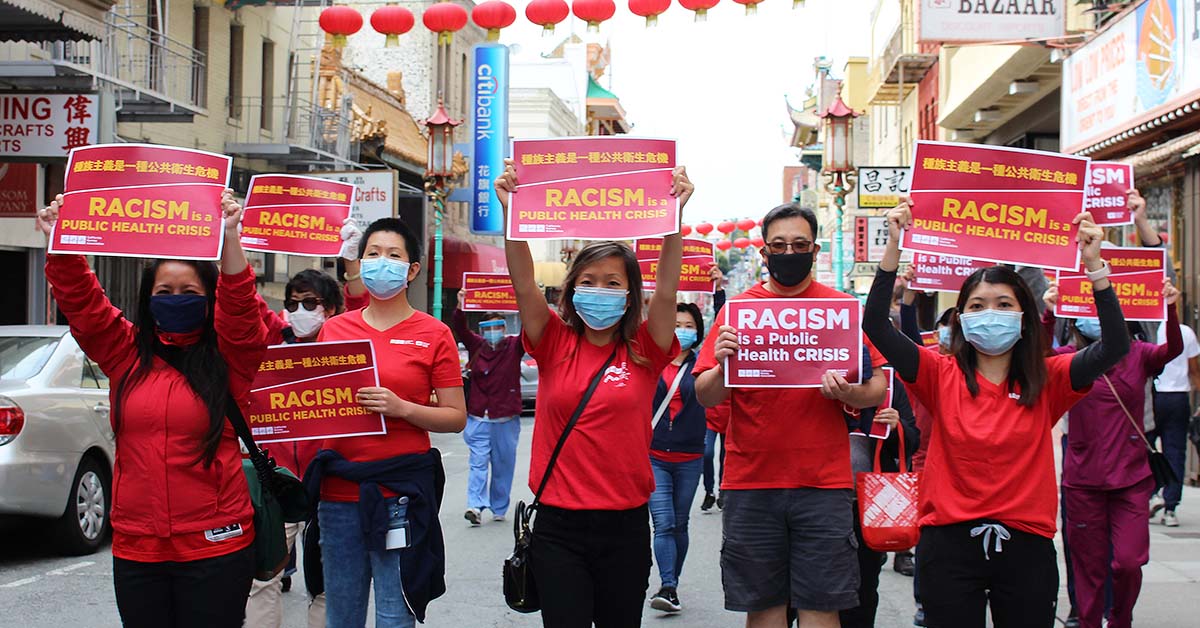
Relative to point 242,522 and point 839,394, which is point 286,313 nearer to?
point 242,522

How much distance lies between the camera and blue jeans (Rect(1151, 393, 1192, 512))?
1132 cm

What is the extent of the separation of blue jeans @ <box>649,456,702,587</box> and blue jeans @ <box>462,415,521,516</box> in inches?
147

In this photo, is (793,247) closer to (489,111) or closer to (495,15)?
(495,15)

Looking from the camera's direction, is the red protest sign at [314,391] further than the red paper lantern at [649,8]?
No

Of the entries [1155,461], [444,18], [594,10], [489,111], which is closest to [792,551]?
[1155,461]

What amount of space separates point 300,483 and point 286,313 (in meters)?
2.62

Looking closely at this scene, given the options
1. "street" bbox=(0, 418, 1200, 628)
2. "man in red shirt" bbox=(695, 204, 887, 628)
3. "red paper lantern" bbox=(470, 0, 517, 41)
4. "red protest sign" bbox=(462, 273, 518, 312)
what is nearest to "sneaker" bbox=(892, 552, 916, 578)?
"street" bbox=(0, 418, 1200, 628)

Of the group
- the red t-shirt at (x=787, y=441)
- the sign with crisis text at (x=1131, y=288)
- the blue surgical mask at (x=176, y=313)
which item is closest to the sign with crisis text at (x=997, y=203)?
the red t-shirt at (x=787, y=441)

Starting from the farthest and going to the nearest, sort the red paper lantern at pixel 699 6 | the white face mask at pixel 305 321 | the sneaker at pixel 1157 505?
the red paper lantern at pixel 699 6 < the sneaker at pixel 1157 505 < the white face mask at pixel 305 321

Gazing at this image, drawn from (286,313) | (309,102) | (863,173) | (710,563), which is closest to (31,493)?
(286,313)

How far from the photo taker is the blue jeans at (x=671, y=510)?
8.00 m

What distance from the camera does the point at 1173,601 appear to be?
8453mm

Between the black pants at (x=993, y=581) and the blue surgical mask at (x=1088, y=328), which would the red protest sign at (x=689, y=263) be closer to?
the blue surgical mask at (x=1088, y=328)

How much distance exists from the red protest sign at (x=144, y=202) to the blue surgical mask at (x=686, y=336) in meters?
4.30
